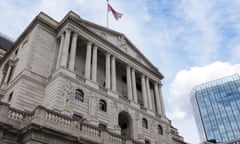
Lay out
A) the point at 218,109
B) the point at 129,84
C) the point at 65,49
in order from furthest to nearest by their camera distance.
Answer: the point at 218,109 < the point at 129,84 < the point at 65,49

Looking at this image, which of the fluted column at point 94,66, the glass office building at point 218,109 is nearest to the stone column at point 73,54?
the fluted column at point 94,66

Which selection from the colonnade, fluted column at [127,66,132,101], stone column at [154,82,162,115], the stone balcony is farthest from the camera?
stone column at [154,82,162,115]

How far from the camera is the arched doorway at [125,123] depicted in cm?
3075

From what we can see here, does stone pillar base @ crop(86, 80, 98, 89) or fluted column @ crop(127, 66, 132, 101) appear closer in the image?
stone pillar base @ crop(86, 80, 98, 89)

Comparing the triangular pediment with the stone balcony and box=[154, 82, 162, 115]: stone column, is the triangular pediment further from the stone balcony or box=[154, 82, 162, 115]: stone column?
the stone balcony

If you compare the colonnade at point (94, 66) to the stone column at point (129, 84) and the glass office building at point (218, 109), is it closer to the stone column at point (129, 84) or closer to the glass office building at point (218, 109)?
the stone column at point (129, 84)

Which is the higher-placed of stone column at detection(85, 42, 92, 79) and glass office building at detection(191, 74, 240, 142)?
glass office building at detection(191, 74, 240, 142)

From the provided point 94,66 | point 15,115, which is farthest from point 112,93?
point 15,115

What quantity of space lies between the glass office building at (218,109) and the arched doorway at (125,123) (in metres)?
95.6

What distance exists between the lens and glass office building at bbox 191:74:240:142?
372ft

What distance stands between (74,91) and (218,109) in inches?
4376

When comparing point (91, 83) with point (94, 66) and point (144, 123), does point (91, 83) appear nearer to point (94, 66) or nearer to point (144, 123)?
point (94, 66)

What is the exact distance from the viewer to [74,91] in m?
26.3

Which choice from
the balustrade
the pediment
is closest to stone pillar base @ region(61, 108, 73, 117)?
the balustrade
